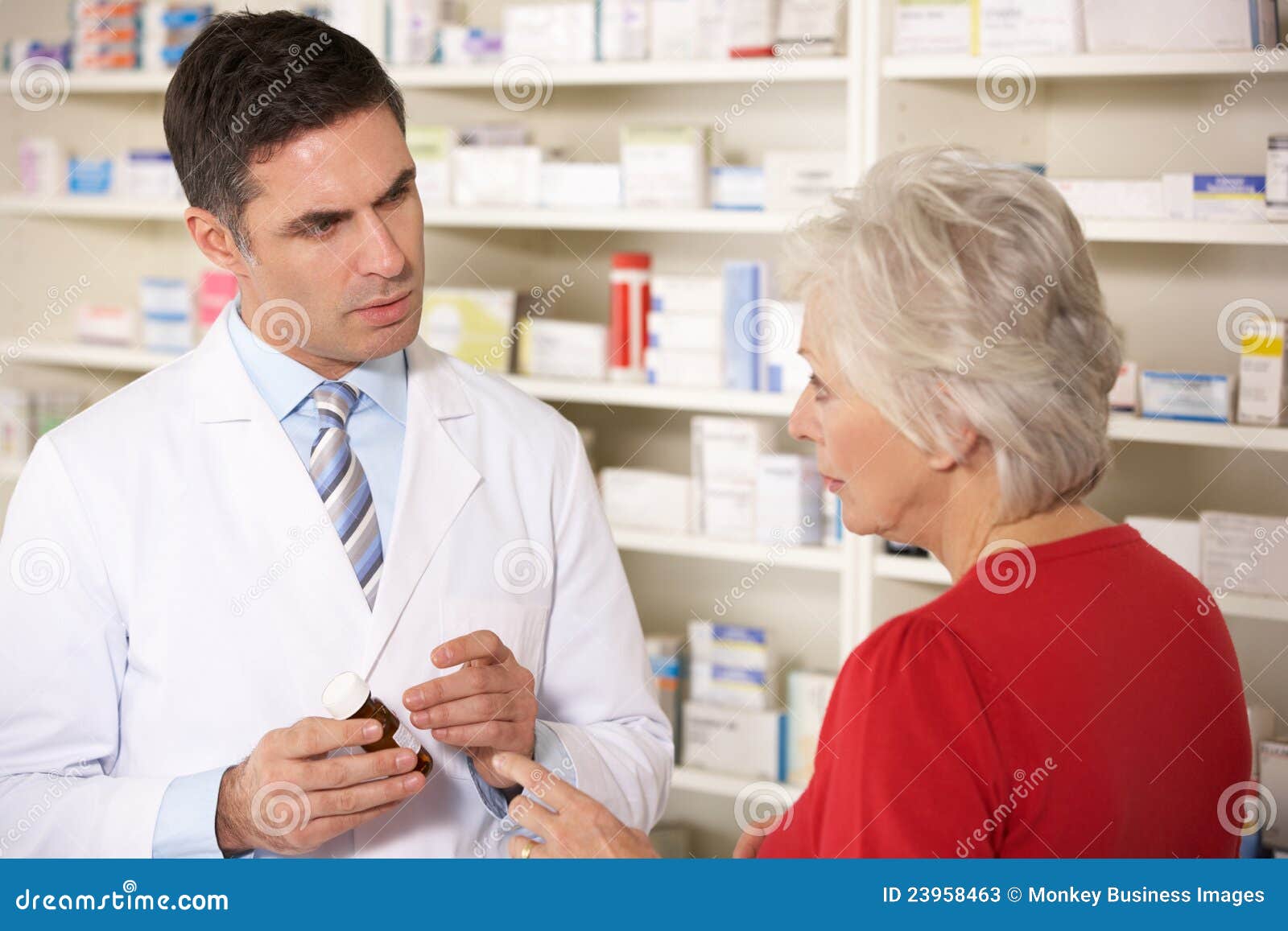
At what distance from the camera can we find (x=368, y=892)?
1.22 meters

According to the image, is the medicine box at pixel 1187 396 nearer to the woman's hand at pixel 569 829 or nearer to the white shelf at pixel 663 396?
the white shelf at pixel 663 396

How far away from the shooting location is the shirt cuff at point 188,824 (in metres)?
1.26

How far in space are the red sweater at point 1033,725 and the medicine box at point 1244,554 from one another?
1.18 metres

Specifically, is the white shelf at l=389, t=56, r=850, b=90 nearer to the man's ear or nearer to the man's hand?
the man's ear

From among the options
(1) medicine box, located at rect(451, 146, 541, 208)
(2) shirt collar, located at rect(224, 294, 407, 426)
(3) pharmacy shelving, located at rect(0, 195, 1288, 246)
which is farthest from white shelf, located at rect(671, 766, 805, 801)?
(2) shirt collar, located at rect(224, 294, 407, 426)

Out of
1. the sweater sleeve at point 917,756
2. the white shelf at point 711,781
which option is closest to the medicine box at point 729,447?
the white shelf at point 711,781

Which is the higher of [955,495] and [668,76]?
[668,76]

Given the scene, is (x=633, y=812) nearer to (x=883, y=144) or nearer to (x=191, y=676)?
(x=191, y=676)

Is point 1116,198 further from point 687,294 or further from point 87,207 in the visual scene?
point 87,207

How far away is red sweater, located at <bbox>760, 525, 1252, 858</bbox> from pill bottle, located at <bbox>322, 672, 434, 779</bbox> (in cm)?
37

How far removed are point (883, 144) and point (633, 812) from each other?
1409mm

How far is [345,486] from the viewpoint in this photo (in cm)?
143

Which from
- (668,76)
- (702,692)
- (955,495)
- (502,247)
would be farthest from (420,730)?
(502,247)

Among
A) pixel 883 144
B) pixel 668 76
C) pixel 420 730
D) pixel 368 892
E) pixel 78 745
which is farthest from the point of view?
pixel 668 76
